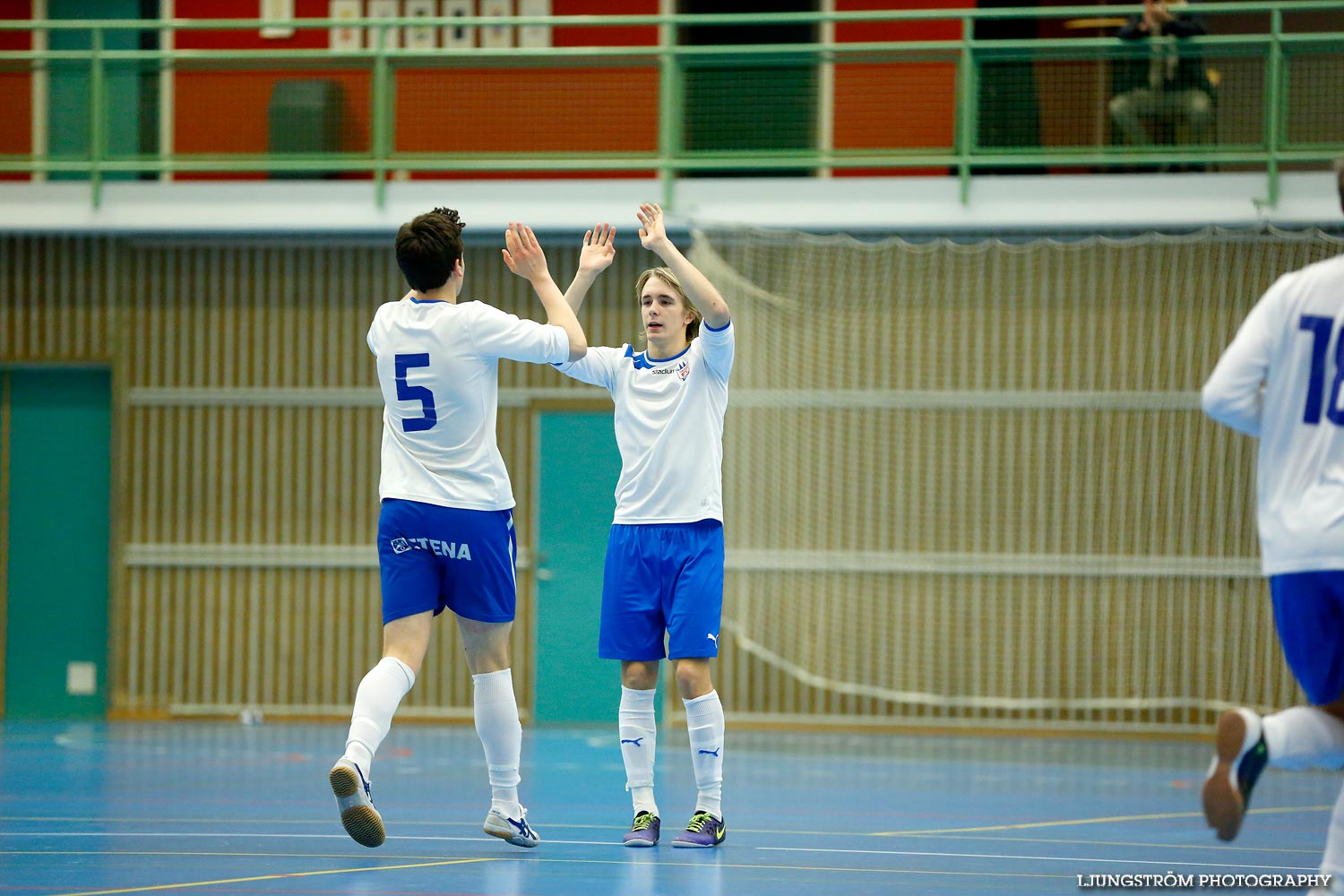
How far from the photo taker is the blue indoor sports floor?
4.35m

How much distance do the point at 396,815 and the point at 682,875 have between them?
1.93 meters

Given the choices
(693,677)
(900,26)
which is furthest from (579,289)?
(900,26)

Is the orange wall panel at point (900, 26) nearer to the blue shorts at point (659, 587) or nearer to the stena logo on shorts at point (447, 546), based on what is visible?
the blue shorts at point (659, 587)

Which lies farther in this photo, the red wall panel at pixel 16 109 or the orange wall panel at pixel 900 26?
the orange wall panel at pixel 900 26

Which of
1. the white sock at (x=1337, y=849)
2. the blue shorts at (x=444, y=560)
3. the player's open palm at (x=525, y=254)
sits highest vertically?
the player's open palm at (x=525, y=254)

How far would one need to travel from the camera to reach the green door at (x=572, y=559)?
11.9 m

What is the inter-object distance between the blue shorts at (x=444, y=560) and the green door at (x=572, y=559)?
23.5 feet

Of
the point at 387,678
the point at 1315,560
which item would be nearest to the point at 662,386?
the point at 387,678

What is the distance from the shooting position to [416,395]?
15.4 feet

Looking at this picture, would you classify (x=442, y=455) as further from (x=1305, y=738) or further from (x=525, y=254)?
(x=1305, y=738)

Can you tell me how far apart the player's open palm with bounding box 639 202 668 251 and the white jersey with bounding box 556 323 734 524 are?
0.38 metres

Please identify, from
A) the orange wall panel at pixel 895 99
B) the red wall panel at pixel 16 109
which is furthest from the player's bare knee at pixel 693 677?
the red wall panel at pixel 16 109

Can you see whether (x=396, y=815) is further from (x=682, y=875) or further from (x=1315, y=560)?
(x=1315, y=560)

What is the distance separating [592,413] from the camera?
12.1 metres
